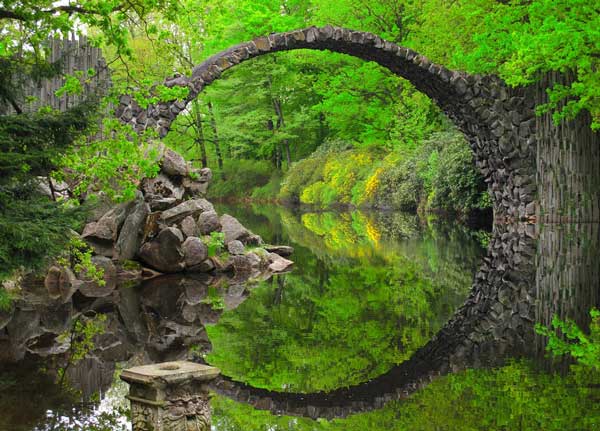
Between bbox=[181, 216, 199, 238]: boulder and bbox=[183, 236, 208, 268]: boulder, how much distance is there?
305 millimetres

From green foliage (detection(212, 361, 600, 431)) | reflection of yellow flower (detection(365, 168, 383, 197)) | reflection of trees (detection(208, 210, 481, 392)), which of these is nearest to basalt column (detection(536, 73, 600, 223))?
reflection of trees (detection(208, 210, 481, 392))

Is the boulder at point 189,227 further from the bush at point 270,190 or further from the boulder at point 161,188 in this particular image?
the bush at point 270,190

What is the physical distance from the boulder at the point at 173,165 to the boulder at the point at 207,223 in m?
1.77

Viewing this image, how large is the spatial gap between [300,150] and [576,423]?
157 feet

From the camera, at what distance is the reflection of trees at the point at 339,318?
21.1ft

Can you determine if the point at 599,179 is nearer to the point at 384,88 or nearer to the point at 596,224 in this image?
the point at 596,224

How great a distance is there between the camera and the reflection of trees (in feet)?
21.1

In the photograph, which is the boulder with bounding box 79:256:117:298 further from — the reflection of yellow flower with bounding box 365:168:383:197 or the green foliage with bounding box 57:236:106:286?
the reflection of yellow flower with bounding box 365:168:383:197

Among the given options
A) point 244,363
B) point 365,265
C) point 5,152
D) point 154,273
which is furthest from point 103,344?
point 365,265

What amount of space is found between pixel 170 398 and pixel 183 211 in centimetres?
1025

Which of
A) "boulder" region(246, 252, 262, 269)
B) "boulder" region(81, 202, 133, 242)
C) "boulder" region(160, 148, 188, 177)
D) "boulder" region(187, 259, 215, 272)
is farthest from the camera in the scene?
"boulder" region(160, 148, 188, 177)

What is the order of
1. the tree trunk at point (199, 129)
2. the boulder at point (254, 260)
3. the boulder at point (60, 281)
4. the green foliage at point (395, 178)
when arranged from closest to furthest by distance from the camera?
the boulder at point (60, 281) → the boulder at point (254, 260) → the green foliage at point (395, 178) → the tree trunk at point (199, 129)

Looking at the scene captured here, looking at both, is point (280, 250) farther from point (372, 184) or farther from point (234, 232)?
point (372, 184)

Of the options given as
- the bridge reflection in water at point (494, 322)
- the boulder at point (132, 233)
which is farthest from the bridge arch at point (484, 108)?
the boulder at point (132, 233)
